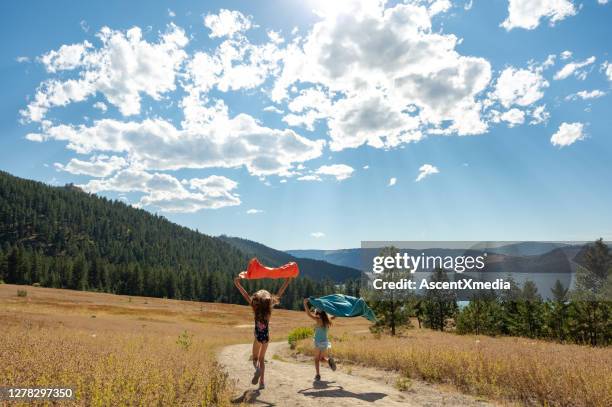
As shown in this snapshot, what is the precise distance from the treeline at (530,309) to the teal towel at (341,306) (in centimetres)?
2348

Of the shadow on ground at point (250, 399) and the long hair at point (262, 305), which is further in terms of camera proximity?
the long hair at point (262, 305)

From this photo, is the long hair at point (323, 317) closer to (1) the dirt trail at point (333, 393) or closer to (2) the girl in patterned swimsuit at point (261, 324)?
(1) the dirt trail at point (333, 393)

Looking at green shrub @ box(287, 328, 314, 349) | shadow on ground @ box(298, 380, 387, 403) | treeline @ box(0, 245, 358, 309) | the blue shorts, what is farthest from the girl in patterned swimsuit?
treeline @ box(0, 245, 358, 309)

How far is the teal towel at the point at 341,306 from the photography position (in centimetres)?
1300

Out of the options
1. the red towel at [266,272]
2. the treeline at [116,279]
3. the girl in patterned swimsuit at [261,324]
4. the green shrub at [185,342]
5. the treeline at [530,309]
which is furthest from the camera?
the treeline at [116,279]

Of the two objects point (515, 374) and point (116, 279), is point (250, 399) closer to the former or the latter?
point (515, 374)

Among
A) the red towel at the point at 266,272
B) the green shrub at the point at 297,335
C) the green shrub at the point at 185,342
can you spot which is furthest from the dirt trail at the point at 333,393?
the green shrub at the point at 297,335

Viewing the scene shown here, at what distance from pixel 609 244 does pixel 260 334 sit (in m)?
49.8

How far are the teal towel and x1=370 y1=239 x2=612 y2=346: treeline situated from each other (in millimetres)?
23484

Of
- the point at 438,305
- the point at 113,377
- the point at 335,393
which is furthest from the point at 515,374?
the point at 438,305

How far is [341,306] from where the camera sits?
1334 cm

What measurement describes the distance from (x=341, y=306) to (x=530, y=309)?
163ft

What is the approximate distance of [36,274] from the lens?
126 m

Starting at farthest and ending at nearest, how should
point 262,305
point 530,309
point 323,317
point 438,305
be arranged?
point 438,305, point 530,309, point 323,317, point 262,305
